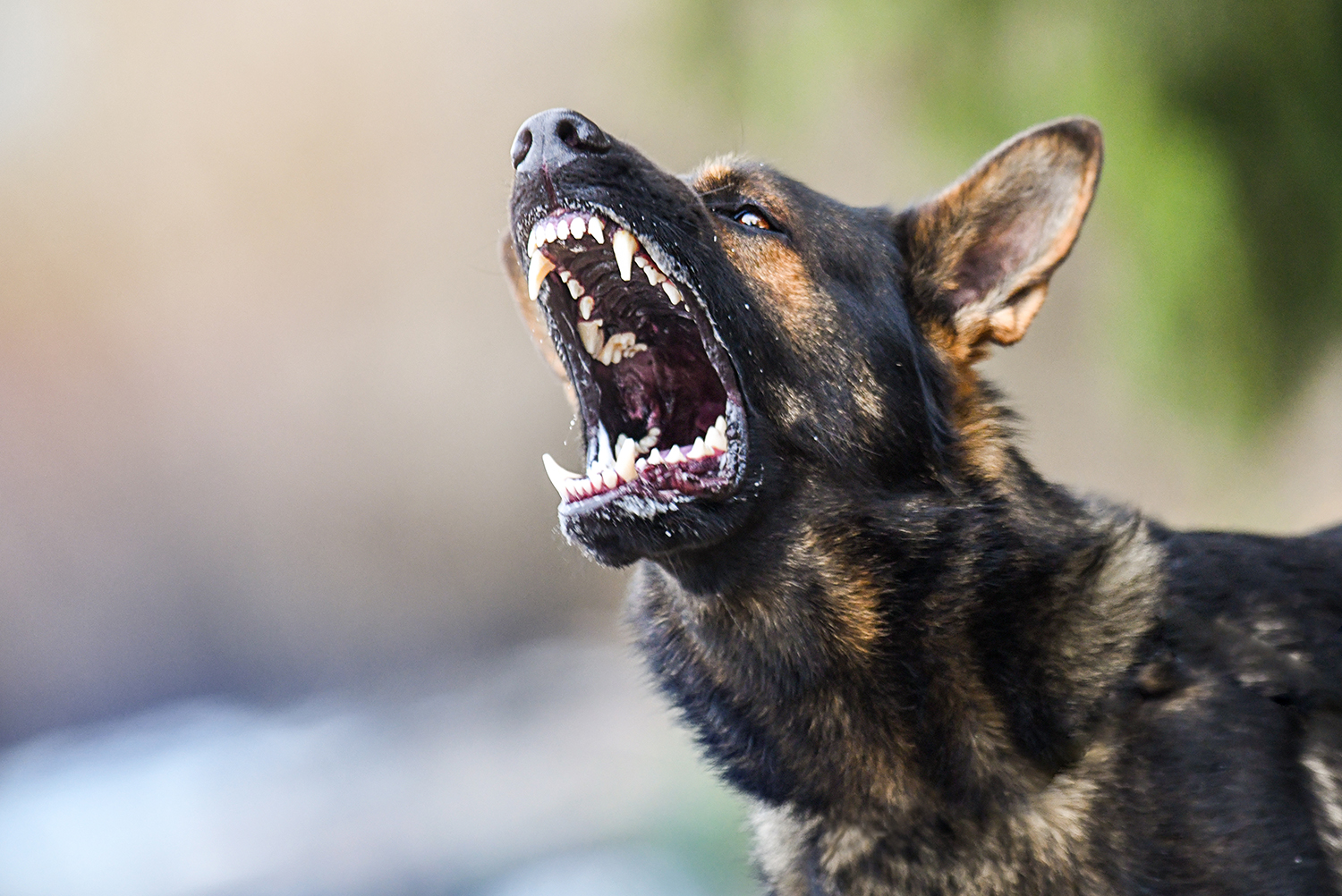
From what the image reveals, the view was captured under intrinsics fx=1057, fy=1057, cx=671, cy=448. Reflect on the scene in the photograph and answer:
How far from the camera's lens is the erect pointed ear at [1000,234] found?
2.04m

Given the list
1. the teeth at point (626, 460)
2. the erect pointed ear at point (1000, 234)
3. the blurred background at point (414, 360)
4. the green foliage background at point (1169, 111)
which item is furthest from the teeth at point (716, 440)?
the green foliage background at point (1169, 111)

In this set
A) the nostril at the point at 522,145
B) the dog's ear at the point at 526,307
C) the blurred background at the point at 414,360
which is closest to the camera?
the nostril at the point at 522,145

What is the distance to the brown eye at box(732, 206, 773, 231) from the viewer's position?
6.89 feet

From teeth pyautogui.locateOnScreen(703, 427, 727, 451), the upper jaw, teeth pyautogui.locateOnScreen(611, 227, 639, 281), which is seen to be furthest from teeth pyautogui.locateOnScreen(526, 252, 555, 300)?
teeth pyautogui.locateOnScreen(703, 427, 727, 451)

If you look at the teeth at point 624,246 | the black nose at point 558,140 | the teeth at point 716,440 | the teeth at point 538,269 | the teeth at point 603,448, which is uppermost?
the black nose at point 558,140

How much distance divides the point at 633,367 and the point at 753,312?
395mm

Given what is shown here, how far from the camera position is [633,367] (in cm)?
228

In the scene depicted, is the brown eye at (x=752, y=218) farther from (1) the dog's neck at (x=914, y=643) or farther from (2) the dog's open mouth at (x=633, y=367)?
(1) the dog's neck at (x=914, y=643)

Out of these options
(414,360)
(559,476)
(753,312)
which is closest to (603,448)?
(559,476)

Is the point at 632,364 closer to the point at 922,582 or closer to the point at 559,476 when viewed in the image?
the point at 559,476

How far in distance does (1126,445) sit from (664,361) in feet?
14.2

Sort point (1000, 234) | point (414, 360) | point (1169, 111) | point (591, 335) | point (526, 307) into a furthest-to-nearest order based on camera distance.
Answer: point (414, 360) → point (1169, 111) → point (526, 307) → point (591, 335) → point (1000, 234)

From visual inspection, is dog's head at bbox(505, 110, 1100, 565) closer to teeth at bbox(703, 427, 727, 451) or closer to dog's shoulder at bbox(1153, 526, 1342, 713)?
teeth at bbox(703, 427, 727, 451)

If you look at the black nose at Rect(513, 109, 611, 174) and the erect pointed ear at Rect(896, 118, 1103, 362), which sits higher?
the black nose at Rect(513, 109, 611, 174)
